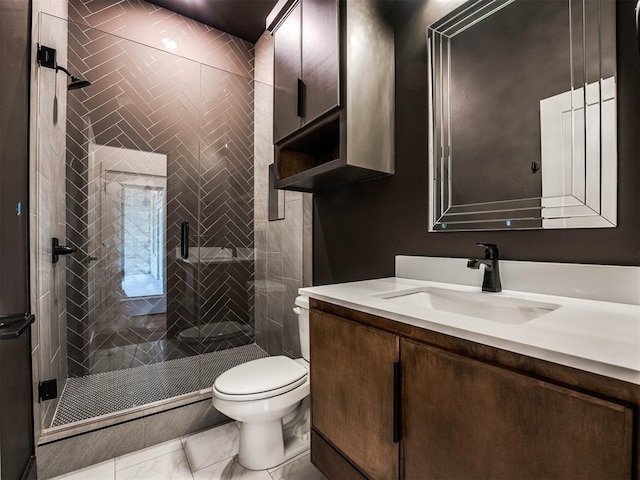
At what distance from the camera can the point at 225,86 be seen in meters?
2.71

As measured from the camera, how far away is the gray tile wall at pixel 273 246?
7.29ft

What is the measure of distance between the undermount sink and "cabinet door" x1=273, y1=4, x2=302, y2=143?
103cm

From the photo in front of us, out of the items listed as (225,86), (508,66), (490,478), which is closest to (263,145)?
(225,86)

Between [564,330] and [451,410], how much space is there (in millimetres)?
298

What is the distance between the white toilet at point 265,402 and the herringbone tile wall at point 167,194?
4.03ft

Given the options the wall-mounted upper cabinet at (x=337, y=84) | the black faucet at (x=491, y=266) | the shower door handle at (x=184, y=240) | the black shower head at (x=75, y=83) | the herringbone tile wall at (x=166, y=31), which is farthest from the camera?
the shower door handle at (x=184, y=240)

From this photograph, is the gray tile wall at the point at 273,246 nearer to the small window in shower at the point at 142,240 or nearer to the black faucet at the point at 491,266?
the small window in shower at the point at 142,240

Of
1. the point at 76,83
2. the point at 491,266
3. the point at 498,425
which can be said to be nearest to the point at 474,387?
the point at 498,425

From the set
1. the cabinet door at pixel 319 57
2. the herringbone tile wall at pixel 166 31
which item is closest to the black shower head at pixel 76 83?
the herringbone tile wall at pixel 166 31

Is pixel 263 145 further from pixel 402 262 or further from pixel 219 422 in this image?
pixel 219 422

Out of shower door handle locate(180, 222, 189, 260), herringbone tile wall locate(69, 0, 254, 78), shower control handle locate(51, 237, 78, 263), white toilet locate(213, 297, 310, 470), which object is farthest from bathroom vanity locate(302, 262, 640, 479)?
herringbone tile wall locate(69, 0, 254, 78)

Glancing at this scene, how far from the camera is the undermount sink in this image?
3.10 ft

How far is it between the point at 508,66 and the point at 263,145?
200cm

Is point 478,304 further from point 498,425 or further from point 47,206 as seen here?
point 47,206
